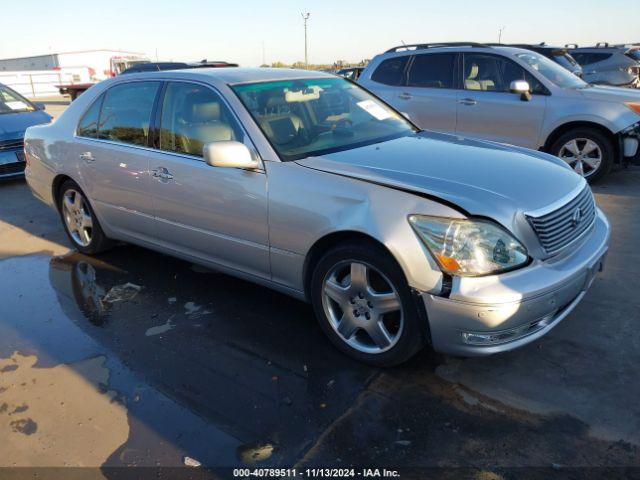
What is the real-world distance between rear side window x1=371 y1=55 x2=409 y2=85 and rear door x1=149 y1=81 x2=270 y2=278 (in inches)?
191

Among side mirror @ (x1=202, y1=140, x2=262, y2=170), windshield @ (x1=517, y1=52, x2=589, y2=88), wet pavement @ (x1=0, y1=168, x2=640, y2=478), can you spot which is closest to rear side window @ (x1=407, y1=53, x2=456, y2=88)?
windshield @ (x1=517, y1=52, x2=589, y2=88)

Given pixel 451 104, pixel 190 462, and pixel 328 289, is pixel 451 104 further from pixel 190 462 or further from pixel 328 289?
pixel 190 462

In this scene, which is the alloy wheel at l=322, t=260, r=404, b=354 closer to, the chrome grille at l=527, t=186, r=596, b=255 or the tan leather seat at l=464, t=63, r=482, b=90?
the chrome grille at l=527, t=186, r=596, b=255

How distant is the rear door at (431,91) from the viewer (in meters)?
7.64

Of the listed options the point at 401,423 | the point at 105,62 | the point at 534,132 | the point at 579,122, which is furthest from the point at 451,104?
the point at 105,62

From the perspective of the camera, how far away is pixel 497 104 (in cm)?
725

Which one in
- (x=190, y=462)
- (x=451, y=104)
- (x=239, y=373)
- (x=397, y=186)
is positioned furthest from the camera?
(x=451, y=104)

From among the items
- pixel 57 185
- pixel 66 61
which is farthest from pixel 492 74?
pixel 66 61

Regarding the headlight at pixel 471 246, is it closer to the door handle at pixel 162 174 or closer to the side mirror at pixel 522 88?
the door handle at pixel 162 174

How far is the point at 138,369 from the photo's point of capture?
10.6ft

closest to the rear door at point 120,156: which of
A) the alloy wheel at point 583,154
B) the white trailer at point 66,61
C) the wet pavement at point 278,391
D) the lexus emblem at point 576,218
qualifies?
the wet pavement at point 278,391

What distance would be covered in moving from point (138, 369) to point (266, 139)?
1614 mm

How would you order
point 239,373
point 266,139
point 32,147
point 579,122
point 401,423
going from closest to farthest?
point 401,423 → point 239,373 → point 266,139 → point 32,147 → point 579,122

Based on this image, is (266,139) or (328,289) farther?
(266,139)
